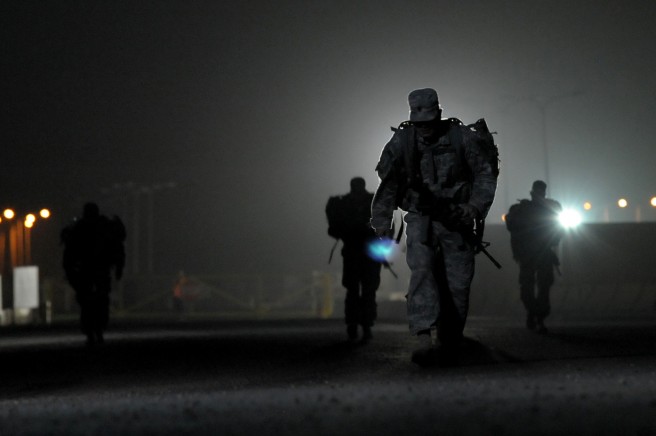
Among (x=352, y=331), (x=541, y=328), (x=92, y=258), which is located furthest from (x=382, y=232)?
(x=92, y=258)

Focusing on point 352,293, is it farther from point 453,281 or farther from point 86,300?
point 453,281

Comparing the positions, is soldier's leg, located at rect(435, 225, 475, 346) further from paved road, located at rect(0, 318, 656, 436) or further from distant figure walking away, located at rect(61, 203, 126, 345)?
distant figure walking away, located at rect(61, 203, 126, 345)

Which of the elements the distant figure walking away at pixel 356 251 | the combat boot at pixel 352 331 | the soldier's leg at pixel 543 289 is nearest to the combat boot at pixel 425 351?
the distant figure walking away at pixel 356 251

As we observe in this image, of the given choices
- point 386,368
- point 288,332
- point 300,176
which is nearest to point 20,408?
point 386,368

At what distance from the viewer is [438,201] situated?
919 cm

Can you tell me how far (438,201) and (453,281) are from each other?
584 millimetres

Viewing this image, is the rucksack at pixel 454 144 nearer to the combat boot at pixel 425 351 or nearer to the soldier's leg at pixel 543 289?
the combat boot at pixel 425 351

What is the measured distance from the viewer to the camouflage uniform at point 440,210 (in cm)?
914

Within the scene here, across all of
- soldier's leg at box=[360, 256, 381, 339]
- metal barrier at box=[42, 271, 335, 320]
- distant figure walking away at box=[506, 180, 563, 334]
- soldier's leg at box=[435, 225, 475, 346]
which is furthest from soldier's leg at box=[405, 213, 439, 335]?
metal barrier at box=[42, 271, 335, 320]

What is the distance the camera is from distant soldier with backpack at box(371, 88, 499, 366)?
29.9 feet

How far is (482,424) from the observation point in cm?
562

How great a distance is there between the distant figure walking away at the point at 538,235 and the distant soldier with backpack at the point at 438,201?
19.1ft

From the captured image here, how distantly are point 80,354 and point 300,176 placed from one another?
7714 cm

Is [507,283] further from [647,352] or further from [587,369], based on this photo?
[587,369]
